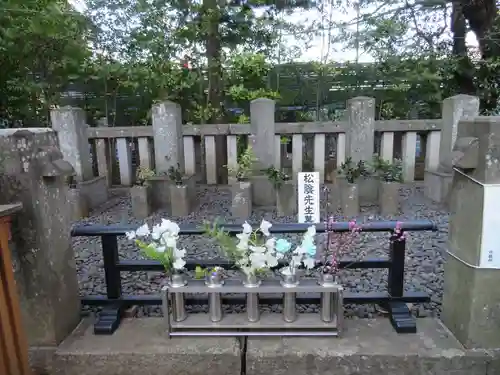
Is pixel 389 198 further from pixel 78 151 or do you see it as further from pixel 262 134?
pixel 78 151

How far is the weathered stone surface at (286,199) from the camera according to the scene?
180 inches

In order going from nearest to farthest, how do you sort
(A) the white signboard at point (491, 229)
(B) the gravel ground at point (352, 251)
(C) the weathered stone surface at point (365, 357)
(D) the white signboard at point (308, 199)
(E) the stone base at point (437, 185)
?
(A) the white signboard at point (491, 229) < (C) the weathered stone surface at point (365, 357) < (D) the white signboard at point (308, 199) < (B) the gravel ground at point (352, 251) < (E) the stone base at point (437, 185)

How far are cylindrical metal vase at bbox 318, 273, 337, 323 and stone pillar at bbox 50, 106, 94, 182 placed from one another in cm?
412

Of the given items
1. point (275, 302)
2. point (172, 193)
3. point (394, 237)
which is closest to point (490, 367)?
point (394, 237)

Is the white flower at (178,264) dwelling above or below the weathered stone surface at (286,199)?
above

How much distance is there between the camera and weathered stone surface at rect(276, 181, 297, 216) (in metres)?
4.57

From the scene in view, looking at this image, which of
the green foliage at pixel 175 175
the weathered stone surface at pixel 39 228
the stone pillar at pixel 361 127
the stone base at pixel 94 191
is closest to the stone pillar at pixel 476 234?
the weathered stone surface at pixel 39 228

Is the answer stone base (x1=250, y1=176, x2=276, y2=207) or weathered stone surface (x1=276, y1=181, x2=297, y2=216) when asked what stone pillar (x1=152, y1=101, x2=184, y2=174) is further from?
weathered stone surface (x1=276, y1=181, x2=297, y2=216)

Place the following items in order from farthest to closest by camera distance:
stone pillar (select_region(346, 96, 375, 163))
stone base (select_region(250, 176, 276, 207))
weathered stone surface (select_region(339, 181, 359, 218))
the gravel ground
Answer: stone pillar (select_region(346, 96, 375, 163)) < stone base (select_region(250, 176, 276, 207)) < weathered stone surface (select_region(339, 181, 359, 218)) < the gravel ground

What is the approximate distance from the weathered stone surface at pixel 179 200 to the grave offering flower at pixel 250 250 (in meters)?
2.75

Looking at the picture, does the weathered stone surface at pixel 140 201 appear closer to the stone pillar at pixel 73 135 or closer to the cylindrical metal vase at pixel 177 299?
the stone pillar at pixel 73 135

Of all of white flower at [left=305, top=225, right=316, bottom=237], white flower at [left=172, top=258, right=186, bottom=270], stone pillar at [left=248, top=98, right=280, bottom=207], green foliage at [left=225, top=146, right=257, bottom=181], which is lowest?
white flower at [left=172, top=258, right=186, bottom=270]

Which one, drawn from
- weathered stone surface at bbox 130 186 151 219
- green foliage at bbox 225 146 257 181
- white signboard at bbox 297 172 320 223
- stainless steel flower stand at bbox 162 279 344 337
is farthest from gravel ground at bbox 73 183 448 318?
white signboard at bbox 297 172 320 223

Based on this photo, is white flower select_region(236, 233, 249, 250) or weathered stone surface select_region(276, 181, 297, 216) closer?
white flower select_region(236, 233, 249, 250)
